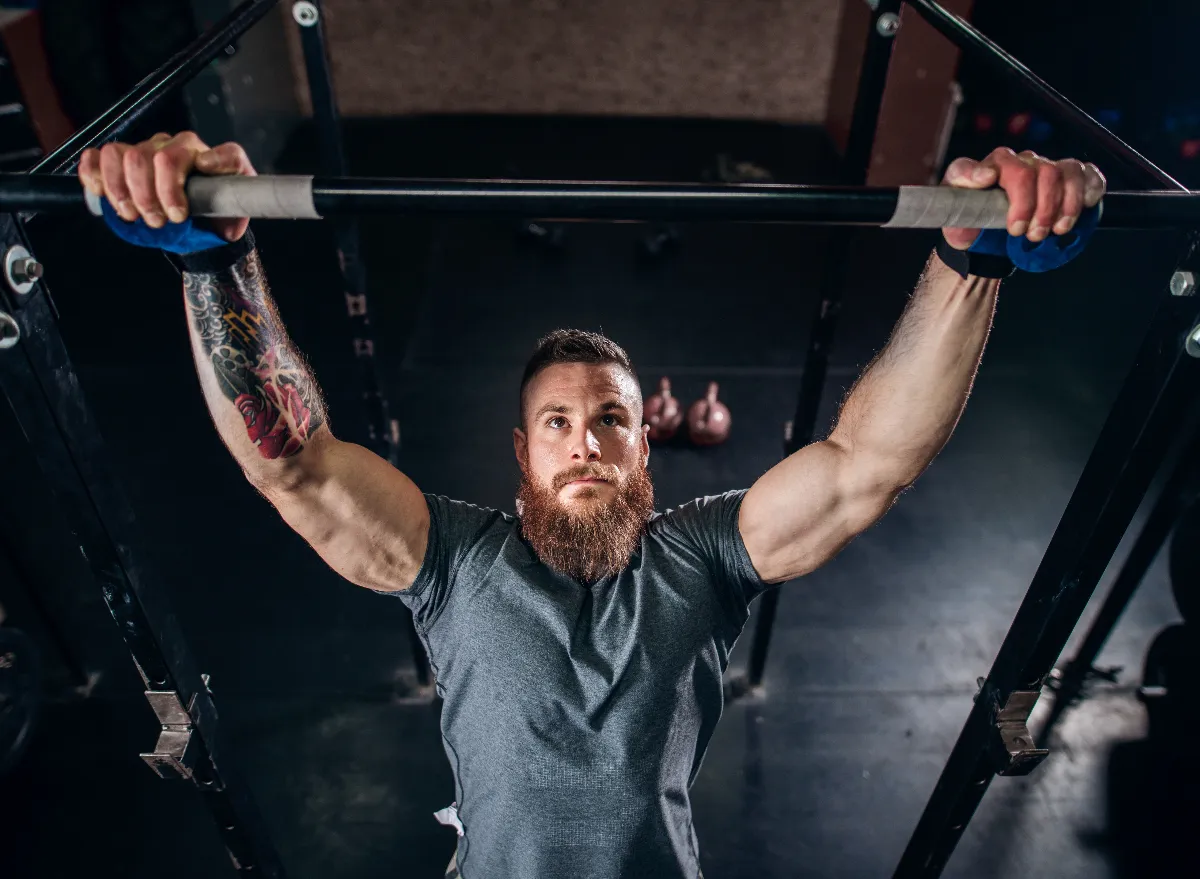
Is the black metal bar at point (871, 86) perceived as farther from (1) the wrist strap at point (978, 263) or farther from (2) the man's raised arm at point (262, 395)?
(2) the man's raised arm at point (262, 395)

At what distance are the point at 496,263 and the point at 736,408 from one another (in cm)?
210

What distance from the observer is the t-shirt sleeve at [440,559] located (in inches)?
56.0

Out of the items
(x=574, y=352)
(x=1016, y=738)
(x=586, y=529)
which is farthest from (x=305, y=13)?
(x=1016, y=738)

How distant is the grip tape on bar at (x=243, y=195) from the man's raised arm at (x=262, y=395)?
0.02 m

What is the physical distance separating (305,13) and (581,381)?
3.38ft

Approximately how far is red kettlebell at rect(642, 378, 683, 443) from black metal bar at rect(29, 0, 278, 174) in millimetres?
2256

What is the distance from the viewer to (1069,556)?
119 cm

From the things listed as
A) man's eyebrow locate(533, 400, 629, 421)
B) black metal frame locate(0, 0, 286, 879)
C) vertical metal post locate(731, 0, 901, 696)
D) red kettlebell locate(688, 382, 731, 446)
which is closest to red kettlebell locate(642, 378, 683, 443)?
red kettlebell locate(688, 382, 731, 446)

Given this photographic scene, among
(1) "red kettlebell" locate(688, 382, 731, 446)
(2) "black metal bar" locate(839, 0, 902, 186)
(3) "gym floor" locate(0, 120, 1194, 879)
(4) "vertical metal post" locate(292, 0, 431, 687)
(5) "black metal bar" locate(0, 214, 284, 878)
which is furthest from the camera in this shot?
(1) "red kettlebell" locate(688, 382, 731, 446)

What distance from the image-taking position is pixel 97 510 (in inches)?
44.8

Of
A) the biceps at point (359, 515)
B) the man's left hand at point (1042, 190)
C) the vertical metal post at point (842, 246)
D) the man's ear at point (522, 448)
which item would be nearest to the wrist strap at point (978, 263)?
the man's left hand at point (1042, 190)

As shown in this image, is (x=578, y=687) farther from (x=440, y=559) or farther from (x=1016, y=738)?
(x=1016, y=738)

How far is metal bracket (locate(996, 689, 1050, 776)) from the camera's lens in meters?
1.28

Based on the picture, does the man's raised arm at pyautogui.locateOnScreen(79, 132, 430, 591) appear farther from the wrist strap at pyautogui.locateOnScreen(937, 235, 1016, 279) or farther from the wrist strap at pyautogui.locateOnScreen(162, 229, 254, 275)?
the wrist strap at pyautogui.locateOnScreen(937, 235, 1016, 279)
